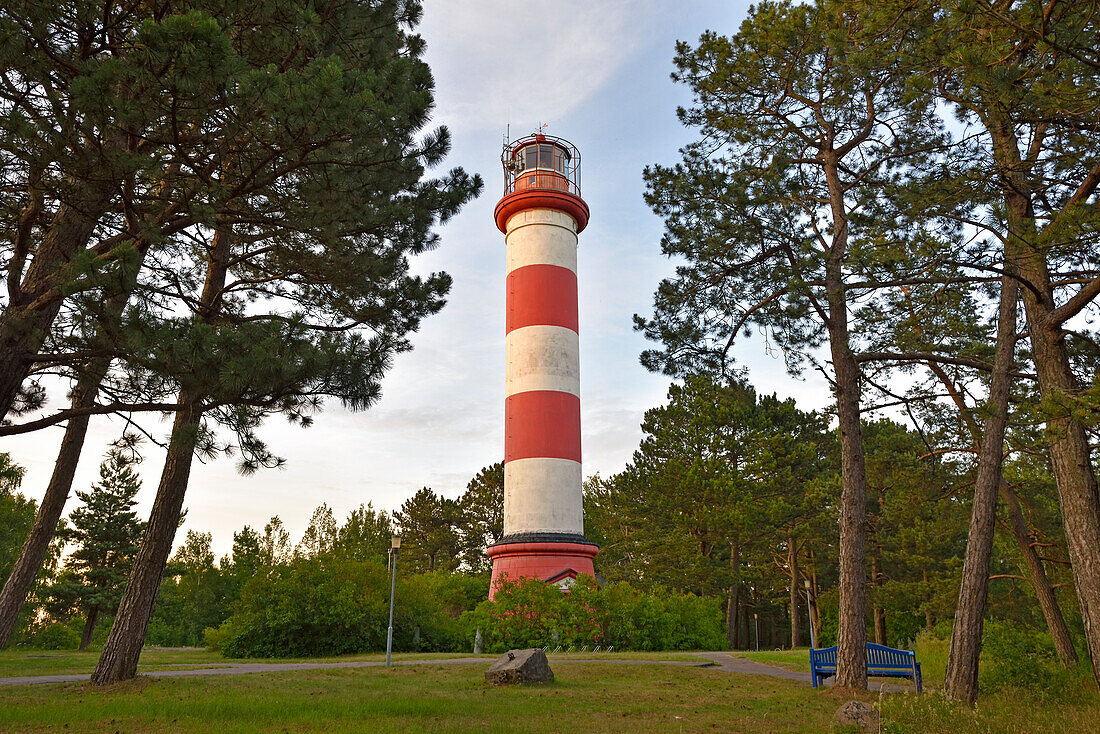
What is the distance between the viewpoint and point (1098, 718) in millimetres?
7660

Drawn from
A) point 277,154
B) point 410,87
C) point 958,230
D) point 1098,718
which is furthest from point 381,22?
point 1098,718

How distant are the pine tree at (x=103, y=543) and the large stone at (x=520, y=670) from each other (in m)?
21.2

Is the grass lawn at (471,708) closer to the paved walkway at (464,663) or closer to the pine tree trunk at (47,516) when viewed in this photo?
the pine tree trunk at (47,516)

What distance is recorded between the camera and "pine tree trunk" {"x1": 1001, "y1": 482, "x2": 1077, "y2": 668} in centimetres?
→ 1252

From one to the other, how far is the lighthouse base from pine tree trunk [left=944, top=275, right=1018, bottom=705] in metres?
11.6

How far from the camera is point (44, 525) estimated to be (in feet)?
36.6

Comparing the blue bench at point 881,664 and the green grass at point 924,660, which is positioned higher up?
the blue bench at point 881,664

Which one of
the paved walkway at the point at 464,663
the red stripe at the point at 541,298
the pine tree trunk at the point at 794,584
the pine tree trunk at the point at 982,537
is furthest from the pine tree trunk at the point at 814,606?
the pine tree trunk at the point at 982,537

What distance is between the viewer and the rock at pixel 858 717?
7179 millimetres

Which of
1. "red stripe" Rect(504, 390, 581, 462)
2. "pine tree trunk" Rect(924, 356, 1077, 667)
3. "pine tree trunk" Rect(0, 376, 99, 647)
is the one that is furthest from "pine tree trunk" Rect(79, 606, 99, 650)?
"pine tree trunk" Rect(924, 356, 1077, 667)

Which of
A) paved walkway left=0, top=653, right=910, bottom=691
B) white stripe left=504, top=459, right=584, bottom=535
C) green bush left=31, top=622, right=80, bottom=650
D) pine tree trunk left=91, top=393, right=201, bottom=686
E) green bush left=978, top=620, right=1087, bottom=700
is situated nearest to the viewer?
pine tree trunk left=91, top=393, right=201, bottom=686

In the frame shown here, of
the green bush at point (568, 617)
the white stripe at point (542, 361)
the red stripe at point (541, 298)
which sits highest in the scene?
the red stripe at point (541, 298)

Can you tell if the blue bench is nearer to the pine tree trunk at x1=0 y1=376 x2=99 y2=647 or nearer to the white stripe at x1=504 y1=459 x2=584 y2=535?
the white stripe at x1=504 y1=459 x2=584 y2=535

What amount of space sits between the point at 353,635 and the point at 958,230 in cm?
1734
